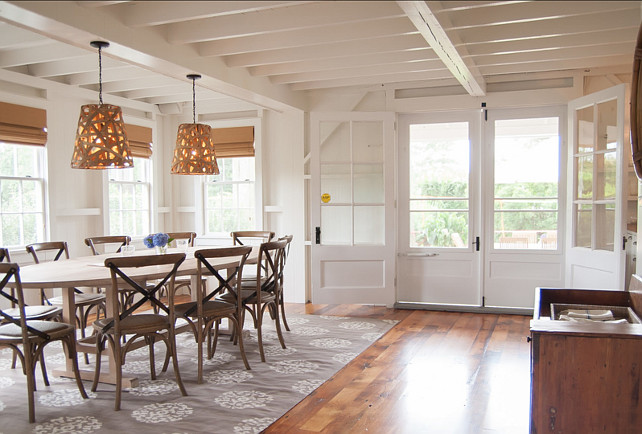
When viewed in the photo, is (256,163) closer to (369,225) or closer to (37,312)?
(369,225)

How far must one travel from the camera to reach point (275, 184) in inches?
263

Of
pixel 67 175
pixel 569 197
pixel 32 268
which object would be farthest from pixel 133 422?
pixel 569 197

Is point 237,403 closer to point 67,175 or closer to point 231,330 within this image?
point 231,330

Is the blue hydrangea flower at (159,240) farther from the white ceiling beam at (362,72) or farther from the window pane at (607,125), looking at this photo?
the window pane at (607,125)

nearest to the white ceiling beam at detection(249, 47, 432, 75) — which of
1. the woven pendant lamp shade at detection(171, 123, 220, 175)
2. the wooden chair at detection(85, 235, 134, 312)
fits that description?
the woven pendant lamp shade at detection(171, 123, 220, 175)

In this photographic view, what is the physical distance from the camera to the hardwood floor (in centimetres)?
305

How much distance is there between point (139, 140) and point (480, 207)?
4111 millimetres

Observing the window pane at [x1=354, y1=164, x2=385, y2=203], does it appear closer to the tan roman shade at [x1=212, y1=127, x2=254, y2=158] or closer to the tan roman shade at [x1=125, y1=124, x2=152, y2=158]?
the tan roman shade at [x1=212, y1=127, x2=254, y2=158]

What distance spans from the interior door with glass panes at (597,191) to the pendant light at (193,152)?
135 inches

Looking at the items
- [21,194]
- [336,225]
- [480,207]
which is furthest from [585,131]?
[21,194]

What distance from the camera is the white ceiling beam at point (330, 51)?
4223mm

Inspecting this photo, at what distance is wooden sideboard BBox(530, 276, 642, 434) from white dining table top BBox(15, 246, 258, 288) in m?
2.39

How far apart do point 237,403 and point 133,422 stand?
0.62m

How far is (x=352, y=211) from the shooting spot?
19.8 ft
